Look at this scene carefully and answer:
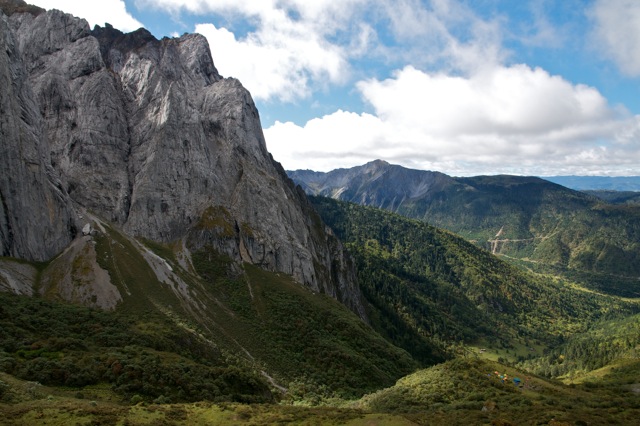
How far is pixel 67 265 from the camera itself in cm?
10562

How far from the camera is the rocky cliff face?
→ 477 feet

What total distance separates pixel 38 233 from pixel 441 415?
4286 inches

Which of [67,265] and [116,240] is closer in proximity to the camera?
[67,265]

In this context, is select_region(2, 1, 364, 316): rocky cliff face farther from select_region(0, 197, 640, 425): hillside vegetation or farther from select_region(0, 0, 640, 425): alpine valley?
select_region(0, 197, 640, 425): hillside vegetation

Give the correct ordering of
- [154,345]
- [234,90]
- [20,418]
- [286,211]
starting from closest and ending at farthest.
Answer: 1. [20,418]
2. [154,345]
3. [286,211]
4. [234,90]

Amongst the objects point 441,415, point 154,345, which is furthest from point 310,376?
point 441,415

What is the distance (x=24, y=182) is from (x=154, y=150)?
5469cm

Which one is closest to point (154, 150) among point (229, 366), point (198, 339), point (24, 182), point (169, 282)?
point (24, 182)

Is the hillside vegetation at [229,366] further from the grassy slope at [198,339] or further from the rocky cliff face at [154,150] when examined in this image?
the rocky cliff face at [154,150]

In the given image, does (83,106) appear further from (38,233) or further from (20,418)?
(20,418)

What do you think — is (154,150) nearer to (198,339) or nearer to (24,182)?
(24,182)

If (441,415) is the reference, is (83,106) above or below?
above

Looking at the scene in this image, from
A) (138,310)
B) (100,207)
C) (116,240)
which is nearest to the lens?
(138,310)

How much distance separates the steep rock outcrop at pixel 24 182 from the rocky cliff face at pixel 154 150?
77.2ft
